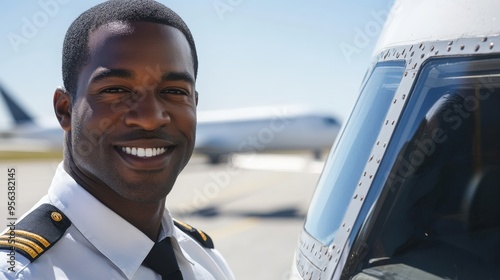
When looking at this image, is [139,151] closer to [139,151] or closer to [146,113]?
[139,151]

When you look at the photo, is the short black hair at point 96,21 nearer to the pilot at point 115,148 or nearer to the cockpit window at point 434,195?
the pilot at point 115,148

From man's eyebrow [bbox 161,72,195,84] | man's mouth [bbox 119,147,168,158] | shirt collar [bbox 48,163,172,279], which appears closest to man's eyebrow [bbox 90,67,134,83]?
man's eyebrow [bbox 161,72,195,84]

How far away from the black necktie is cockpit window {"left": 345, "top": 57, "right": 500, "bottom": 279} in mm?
748

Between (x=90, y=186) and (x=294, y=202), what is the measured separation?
1708 centimetres

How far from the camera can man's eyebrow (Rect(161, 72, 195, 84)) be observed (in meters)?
1.76

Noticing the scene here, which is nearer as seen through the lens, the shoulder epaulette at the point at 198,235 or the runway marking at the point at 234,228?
the shoulder epaulette at the point at 198,235

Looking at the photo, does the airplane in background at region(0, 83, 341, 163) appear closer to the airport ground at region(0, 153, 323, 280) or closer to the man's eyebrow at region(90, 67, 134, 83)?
the airport ground at region(0, 153, 323, 280)

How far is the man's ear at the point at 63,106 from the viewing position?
1812mm

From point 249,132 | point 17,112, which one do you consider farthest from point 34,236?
point 17,112

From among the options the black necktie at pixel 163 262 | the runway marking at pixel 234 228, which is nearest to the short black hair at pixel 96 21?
the black necktie at pixel 163 262

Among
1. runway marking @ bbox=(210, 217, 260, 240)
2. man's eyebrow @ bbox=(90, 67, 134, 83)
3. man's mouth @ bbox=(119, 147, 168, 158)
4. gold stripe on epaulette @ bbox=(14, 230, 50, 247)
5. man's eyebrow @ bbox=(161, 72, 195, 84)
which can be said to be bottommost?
runway marking @ bbox=(210, 217, 260, 240)

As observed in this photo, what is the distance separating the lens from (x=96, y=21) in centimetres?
178

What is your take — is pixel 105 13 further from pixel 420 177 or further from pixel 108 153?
pixel 420 177

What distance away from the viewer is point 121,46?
66.7 inches
